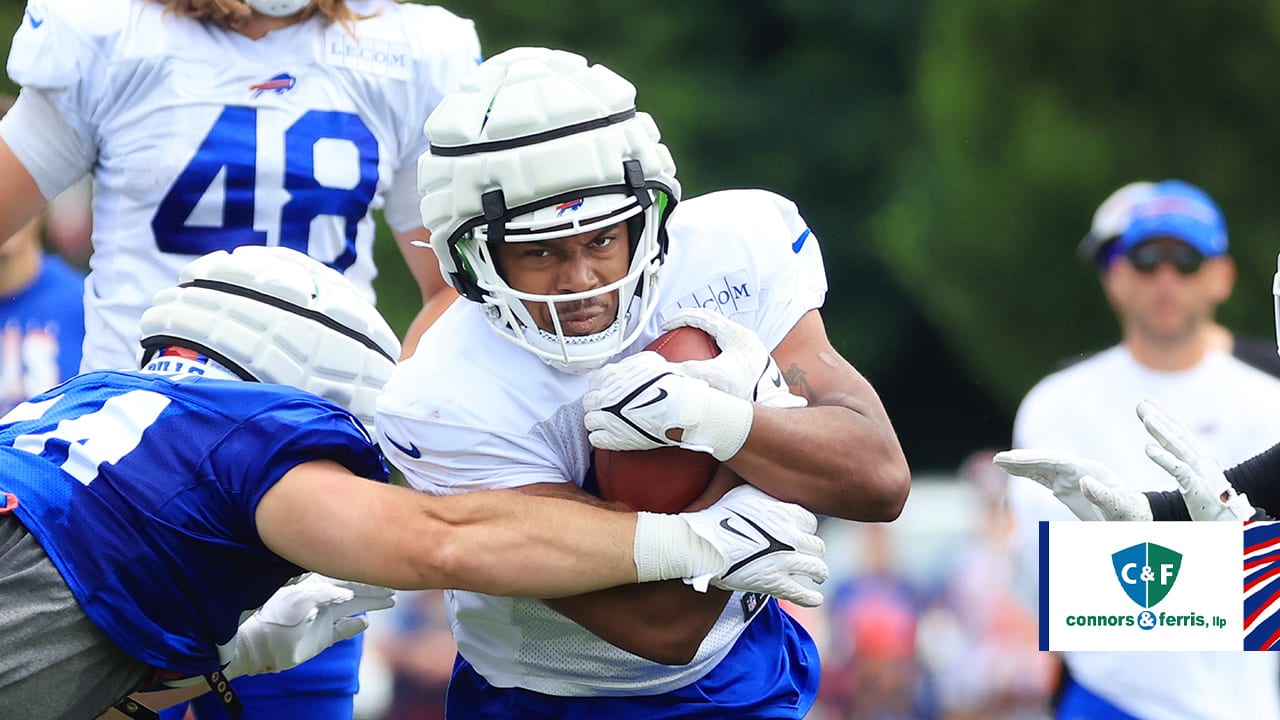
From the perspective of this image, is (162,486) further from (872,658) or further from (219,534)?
(872,658)

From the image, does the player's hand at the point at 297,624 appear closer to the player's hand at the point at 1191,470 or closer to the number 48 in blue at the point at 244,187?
the number 48 in blue at the point at 244,187

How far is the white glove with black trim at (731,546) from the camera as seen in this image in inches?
115

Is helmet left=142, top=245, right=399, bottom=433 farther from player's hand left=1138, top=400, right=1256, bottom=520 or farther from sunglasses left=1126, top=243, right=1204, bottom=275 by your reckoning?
sunglasses left=1126, top=243, right=1204, bottom=275

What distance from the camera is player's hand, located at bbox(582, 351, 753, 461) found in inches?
114

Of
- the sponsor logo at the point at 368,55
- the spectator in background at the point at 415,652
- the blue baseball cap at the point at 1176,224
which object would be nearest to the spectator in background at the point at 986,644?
the spectator in background at the point at 415,652

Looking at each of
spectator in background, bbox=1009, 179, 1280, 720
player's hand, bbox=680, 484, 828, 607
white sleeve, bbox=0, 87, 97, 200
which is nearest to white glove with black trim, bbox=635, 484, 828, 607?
player's hand, bbox=680, 484, 828, 607

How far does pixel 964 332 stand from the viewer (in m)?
12.9

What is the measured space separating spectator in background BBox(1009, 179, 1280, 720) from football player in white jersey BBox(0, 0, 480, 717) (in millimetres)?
2438

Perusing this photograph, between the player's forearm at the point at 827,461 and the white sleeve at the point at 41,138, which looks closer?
the player's forearm at the point at 827,461

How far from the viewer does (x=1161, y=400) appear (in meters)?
5.52

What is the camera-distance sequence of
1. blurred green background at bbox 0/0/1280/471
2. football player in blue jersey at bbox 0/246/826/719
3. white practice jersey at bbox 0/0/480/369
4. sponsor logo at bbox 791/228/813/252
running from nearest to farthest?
football player in blue jersey at bbox 0/246/826/719 → sponsor logo at bbox 791/228/813/252 → white practice jersey at bbox 0/0/480/369 → blurred green background at bbox 0/0/1280/471

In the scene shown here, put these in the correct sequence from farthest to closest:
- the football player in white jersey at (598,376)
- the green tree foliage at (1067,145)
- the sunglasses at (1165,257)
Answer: the green tree foliage at (1067,145)
the sunglasses at (1165,257)
the football player in white jersey at (598,376)

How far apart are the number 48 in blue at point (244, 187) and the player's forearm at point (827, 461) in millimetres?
1261

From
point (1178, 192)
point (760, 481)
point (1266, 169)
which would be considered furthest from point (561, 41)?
point (760, 481)
